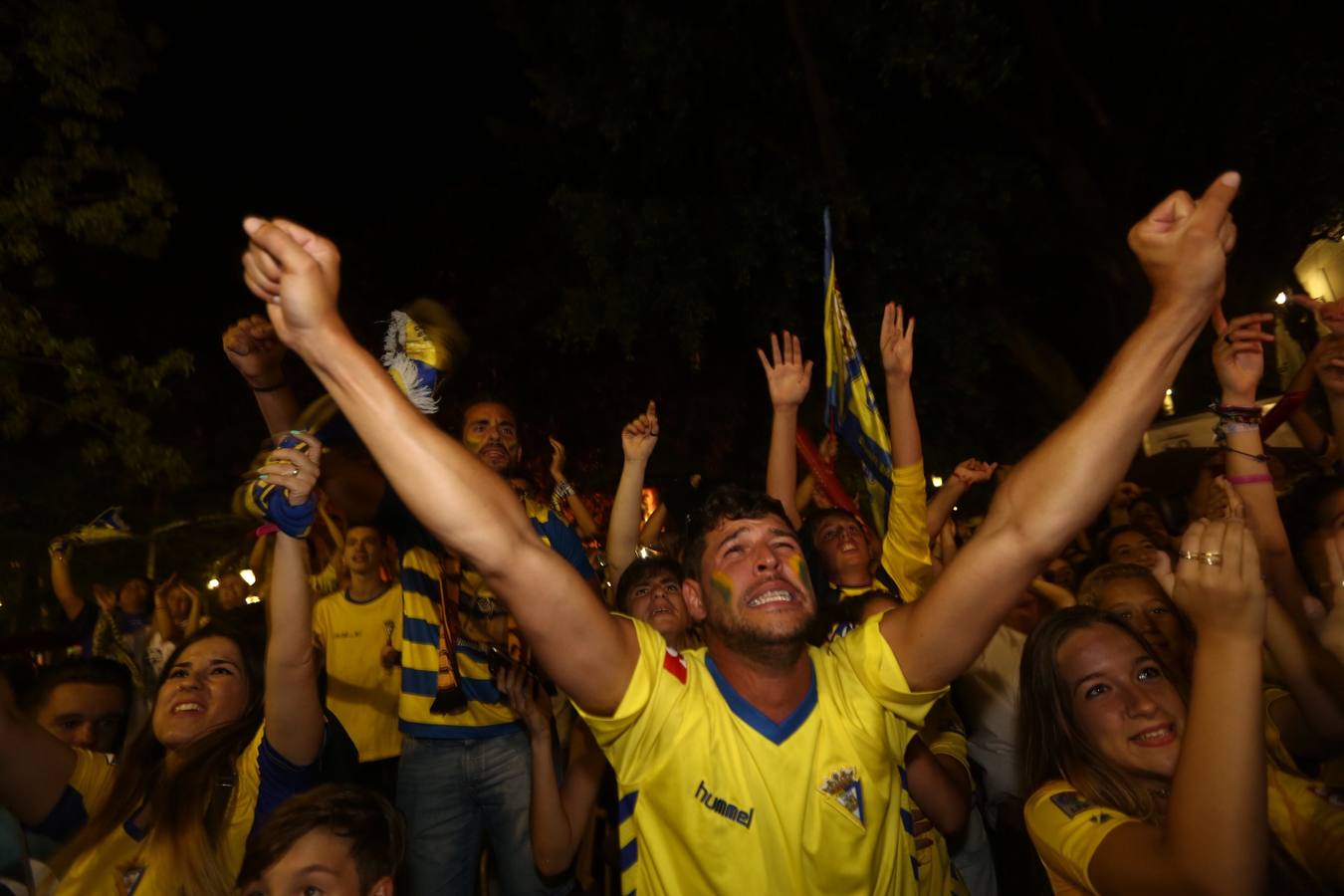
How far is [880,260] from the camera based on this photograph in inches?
389

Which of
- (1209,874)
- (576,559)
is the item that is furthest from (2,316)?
(1209,874)

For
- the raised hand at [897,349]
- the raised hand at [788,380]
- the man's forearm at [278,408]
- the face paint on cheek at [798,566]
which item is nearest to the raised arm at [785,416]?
the raised hand at [788,380]

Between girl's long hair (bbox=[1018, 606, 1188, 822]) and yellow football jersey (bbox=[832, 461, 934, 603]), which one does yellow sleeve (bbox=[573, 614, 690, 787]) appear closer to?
girl's long hair (bbox=[1018, 606, 1188, 822])

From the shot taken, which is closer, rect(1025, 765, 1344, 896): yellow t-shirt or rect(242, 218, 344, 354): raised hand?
rect(242, 218, 344, 354): raised hand

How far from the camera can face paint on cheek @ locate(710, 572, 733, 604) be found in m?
2.72

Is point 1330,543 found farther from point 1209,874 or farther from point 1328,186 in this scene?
point 1328,186

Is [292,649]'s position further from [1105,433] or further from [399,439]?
[1105,433]

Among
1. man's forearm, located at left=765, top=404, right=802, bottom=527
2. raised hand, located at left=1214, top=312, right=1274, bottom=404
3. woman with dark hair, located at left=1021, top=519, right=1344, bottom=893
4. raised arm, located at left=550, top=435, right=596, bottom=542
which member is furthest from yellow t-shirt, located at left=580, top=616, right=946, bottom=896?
raised arm, located at left=550, top=435, right=596, bottom=542

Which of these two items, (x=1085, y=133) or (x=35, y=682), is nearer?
(x=35, y=682)

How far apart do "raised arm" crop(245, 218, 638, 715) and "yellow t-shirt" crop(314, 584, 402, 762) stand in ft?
11.5

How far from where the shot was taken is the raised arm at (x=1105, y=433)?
2090mm

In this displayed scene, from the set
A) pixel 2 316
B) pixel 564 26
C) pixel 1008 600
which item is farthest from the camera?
pixel 564 26

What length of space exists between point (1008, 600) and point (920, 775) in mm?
1124

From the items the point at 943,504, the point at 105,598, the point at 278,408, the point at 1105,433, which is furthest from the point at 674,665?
the point at 105,598
